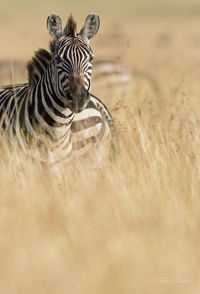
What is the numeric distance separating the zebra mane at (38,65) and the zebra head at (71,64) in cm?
29

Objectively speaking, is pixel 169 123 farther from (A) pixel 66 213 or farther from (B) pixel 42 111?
(A) pixel 66 213

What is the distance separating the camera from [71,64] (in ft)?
19.9

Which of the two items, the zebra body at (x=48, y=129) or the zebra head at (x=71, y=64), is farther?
the zebra body at (x=48, y=129)

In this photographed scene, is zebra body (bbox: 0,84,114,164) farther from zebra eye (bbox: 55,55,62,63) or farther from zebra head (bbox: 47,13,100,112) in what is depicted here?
zebra eye (bbox: 55,55,62,63)

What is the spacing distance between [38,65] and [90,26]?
76cm

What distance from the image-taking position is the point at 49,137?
643 centimetres

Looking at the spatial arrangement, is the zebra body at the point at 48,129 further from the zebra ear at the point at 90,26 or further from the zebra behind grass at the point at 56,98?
the zebra ear at the point at 90,26

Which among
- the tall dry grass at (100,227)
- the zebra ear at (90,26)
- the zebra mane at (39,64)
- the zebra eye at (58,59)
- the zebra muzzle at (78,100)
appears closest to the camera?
the tall dry grass at (100,227)

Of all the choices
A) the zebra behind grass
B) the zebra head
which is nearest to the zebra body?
the zebra behind grass

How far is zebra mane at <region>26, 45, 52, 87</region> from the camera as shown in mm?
6844

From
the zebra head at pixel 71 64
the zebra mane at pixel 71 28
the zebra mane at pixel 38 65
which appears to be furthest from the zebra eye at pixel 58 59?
the zebra mane at pixel 38 65

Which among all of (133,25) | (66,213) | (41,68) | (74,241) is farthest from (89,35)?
(133,25)

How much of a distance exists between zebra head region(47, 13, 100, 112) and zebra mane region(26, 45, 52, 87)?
29cm

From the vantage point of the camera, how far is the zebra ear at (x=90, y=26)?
6594 millimetres
